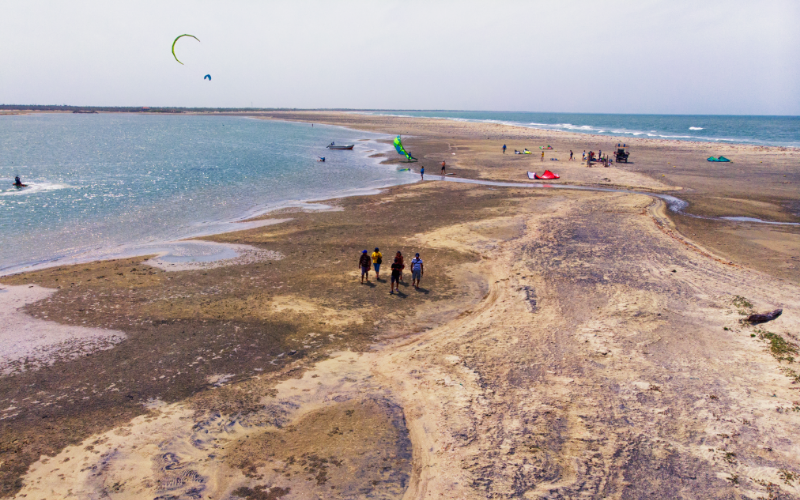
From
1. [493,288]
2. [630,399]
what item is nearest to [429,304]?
[493,288]

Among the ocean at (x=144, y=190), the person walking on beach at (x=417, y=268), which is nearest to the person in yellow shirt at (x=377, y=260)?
the person walking on beach at (x=417, y=268)

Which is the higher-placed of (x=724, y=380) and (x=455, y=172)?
(x=455, y=172)

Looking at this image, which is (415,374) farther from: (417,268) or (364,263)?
(364,263)

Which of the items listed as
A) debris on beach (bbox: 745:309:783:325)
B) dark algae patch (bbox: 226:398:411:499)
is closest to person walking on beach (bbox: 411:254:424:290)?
dark algae patch (bbox: 226:398:411:499)

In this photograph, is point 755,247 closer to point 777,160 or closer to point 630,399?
point 630,399

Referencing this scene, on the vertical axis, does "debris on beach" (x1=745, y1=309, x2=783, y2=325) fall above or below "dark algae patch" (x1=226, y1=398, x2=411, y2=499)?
above

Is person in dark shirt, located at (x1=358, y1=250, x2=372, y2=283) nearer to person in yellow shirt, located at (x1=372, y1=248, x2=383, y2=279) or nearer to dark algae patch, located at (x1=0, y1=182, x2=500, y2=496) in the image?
person in yellow shirt, located at (x1=372, y1=248, x2=383, y2=279)

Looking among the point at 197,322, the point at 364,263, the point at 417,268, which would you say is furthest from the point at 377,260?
the point at 197,322
